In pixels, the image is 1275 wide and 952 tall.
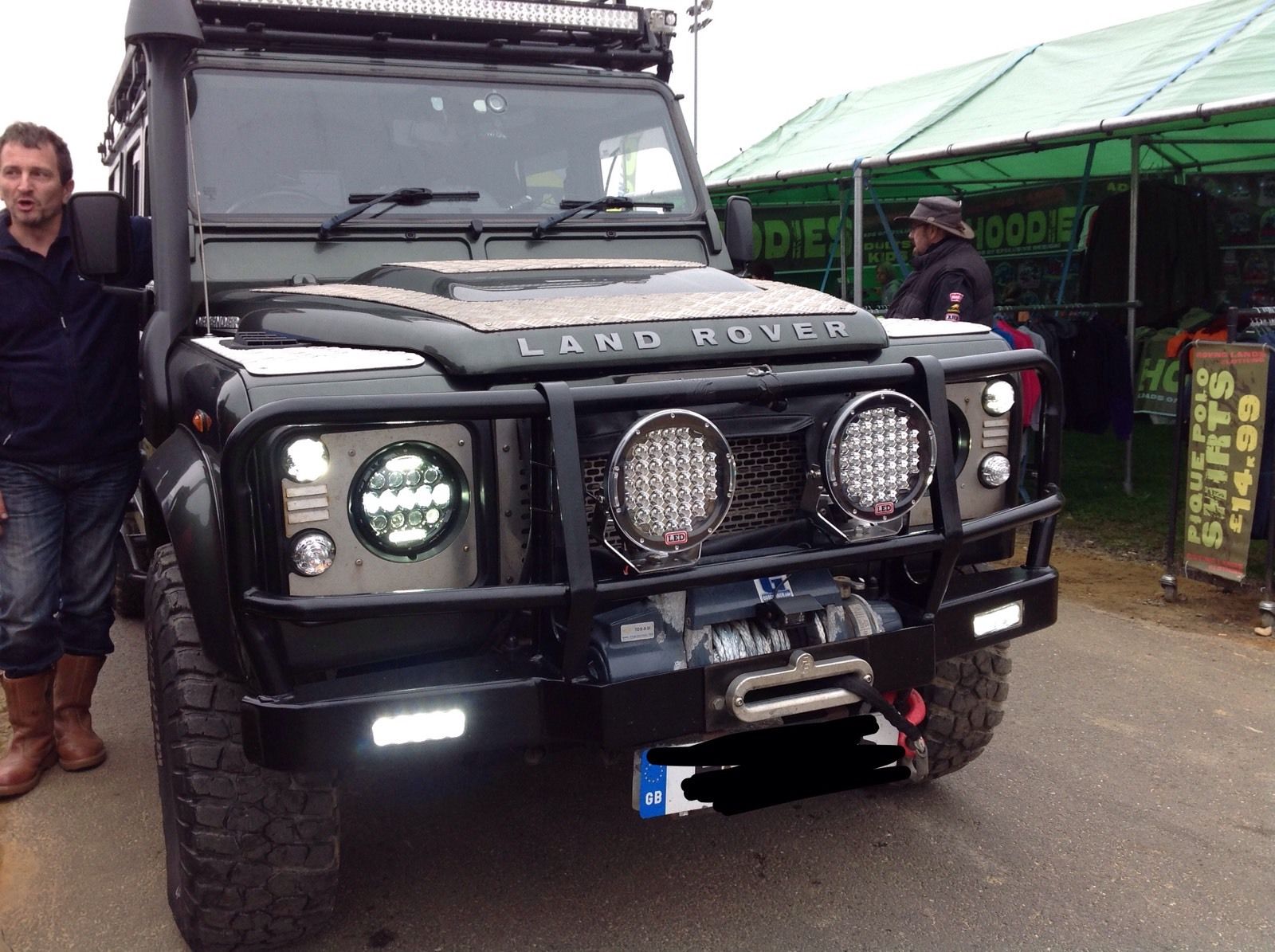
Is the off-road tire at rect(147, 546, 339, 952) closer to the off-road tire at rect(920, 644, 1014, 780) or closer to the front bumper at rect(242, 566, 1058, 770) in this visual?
the front bumper at rect(242, 566, 1058, 770)

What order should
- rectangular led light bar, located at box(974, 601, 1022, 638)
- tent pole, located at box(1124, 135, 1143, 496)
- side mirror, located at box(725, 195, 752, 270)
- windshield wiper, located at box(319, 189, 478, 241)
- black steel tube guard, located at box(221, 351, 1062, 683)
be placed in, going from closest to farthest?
black steel tube guard, located at box(221, 351, 1062, 683) → rectangular led light bar, located at box(974, 601, 1022, 638) → windshield wiper, located at box(319, 189, 478, 241) → side mirror, located at box(725, 195, 752, 270) → tent pole, located at box(1124, 135, 1143, 496)

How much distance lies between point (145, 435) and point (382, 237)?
3.07 ft

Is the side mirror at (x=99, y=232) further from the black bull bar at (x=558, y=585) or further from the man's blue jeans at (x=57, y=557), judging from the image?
the black bull bar at (x=558, y=585)

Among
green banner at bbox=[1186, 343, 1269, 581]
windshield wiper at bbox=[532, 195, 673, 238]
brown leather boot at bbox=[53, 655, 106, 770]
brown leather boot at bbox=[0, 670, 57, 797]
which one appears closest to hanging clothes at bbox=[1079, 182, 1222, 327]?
green banner at bbox=[1186, 343, 1269, 581]

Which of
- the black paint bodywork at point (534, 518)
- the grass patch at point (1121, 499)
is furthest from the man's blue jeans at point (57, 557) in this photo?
the grass patch at point (1121, 499)

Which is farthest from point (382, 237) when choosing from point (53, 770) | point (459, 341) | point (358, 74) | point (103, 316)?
point (53, 770)

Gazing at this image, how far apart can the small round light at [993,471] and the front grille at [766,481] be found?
0.57 metres

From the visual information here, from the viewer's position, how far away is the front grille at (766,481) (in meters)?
2.42

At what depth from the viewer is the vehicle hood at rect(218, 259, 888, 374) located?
2.29m

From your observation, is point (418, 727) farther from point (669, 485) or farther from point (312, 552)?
point (669, 485)

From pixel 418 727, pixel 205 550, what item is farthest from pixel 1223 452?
pixel 205 550

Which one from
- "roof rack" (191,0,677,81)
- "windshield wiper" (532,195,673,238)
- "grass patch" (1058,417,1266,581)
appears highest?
"roof rack" (191,0,677,81)

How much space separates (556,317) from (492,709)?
0.86m

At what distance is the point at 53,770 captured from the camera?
362 centimetres
